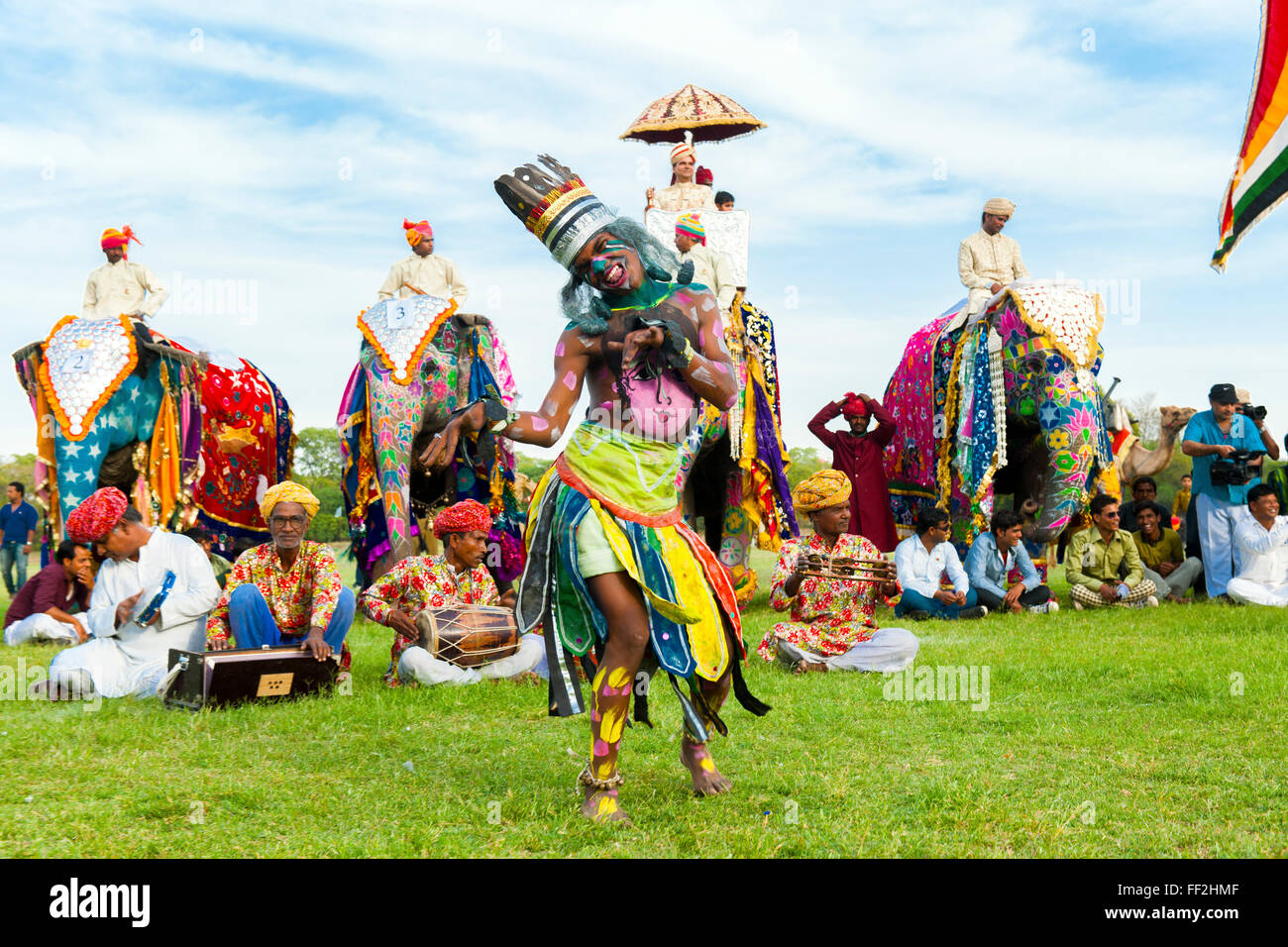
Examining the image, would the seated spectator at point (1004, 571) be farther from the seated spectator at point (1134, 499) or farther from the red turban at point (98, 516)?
the red turban at point (98, 516)

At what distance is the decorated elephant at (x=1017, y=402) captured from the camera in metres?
10.1

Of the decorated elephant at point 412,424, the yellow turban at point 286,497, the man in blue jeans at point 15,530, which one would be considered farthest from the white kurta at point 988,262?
the man in blue jeans at point 15,530

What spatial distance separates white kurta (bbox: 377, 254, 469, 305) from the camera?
1052cm

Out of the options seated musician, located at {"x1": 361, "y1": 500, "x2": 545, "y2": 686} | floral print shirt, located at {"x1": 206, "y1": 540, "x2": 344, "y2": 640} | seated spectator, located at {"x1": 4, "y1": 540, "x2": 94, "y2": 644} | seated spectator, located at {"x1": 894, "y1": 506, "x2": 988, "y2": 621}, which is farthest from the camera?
seated spectator, located at {"x1": 894, "y1": 506, "x2": 988, "y2": 621}

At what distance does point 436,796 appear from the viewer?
14.5 feet

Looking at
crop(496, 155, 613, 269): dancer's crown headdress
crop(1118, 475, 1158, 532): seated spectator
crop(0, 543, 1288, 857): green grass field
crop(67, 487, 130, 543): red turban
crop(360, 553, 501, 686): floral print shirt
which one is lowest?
crop(0, 543, 1288, 857): green grass field

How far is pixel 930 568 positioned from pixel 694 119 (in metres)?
5.44

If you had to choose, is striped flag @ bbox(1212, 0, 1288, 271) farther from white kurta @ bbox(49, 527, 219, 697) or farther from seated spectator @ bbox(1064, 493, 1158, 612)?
seated spectator @ bbox(1064, 493, 1158, 612)

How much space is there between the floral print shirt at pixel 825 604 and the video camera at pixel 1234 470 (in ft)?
14.5

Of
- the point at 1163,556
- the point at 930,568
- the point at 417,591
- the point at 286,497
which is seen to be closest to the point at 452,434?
the point at 286,497

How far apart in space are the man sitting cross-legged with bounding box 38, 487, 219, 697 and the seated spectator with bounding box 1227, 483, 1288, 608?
299 inches

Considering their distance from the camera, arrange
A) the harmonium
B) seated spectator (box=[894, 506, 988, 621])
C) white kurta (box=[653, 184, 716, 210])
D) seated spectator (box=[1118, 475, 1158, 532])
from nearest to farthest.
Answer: the harmonium
seated spectator (box=[894, 506, 988, 621])
white kurta (box=[653, 184, 716, 210])
seated spectator (box=[1118, 475, 1158, 532])

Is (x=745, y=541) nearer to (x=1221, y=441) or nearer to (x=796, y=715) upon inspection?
(x=1221, y=441)

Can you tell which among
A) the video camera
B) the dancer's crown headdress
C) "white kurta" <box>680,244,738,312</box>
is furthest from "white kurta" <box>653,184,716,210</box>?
the dancer's crown headdress
